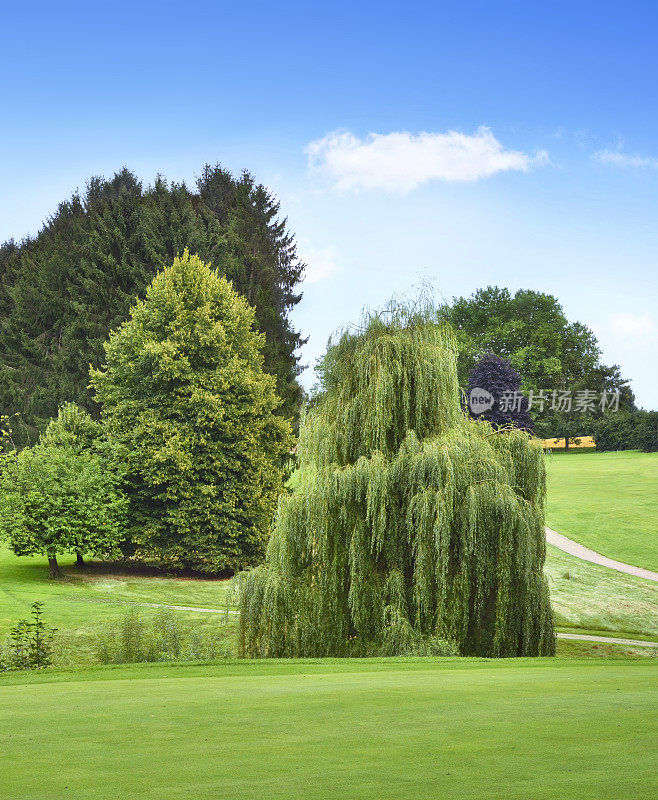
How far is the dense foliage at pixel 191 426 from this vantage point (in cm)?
3130

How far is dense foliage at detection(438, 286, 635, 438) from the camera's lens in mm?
77625

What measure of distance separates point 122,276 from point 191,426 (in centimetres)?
1571

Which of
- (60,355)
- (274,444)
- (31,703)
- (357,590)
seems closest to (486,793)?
(31,703)

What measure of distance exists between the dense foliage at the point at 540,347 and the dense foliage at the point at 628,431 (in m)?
1.72

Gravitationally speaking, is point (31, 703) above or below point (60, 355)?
below

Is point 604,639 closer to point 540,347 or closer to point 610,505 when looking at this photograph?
point 610,505

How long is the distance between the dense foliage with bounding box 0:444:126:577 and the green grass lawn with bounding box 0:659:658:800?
20.0 meters

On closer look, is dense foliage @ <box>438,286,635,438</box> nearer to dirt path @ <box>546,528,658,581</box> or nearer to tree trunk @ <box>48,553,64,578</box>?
dirt path @ <box>546,528,658,581</box>

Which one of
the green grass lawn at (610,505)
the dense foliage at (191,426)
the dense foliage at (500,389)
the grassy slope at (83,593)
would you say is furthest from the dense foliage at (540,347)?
the grassy slope at (83,593)

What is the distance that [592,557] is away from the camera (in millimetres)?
37406

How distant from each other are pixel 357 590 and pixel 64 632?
977cm

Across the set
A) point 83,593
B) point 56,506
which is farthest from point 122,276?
point 83,593

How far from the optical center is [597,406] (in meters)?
79.3

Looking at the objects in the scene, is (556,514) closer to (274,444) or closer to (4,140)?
(274,444)
